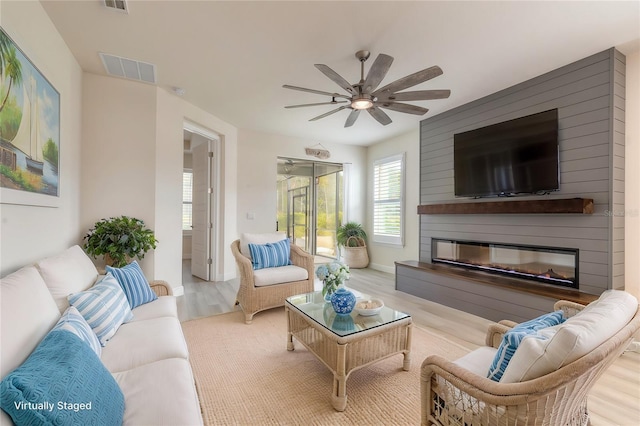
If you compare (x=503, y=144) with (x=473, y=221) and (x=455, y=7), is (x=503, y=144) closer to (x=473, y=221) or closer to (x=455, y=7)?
(x=473, y=221)

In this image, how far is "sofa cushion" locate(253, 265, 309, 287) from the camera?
3029 mm

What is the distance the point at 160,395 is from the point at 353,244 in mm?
4944

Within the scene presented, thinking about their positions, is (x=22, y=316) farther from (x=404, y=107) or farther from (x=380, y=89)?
(x=404, y=107)

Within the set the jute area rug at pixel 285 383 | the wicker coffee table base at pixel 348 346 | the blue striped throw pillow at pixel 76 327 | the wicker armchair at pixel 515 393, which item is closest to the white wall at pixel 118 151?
the jute area rug at pixel 285 383

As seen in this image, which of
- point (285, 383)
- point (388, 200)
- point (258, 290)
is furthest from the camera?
point (388, 200)

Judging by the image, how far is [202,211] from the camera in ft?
15.7

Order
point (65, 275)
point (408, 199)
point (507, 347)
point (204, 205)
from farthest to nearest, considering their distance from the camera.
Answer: point (408, 199) < point (204, 205) < point (65, 275) < point (507, 347)

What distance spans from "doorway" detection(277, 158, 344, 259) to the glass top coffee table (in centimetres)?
391

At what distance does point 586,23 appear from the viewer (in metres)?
2.21

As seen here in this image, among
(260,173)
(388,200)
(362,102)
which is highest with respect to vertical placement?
(362,102)

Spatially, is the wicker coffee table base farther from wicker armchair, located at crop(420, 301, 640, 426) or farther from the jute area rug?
wicker armchair, located at crop(420, 301, 640, 426)

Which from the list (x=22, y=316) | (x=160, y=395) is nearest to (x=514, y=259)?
(x=160, y=395)

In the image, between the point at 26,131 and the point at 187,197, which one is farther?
the point at 187,197

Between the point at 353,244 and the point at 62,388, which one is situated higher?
the point at 62,388
